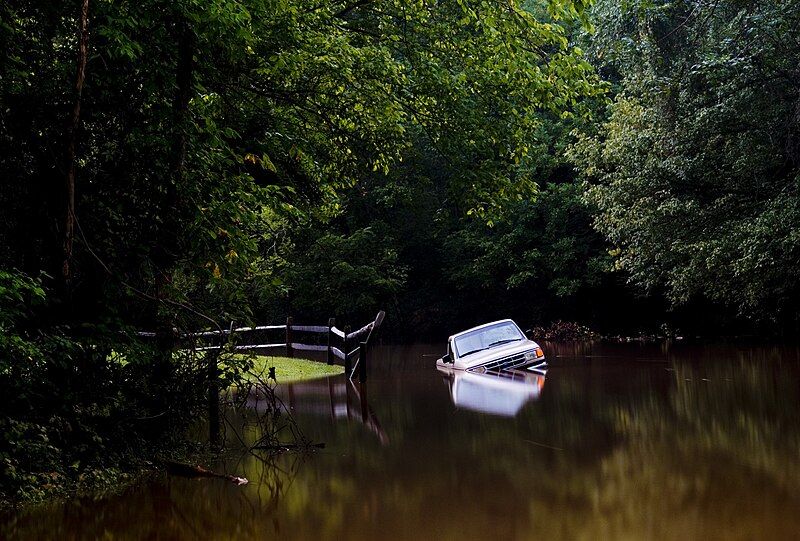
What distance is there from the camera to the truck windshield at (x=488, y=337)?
2380 cm

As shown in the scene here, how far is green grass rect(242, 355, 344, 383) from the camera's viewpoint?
2352 cm

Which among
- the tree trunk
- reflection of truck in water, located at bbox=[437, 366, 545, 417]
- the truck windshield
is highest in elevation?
the tree trunk

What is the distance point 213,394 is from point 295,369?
1389 centimetres

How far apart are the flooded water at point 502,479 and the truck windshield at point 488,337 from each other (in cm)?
692

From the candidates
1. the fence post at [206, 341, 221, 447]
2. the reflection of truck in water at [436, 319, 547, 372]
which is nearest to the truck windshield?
the reflection of truck in water at [436, 319, 547, 372]

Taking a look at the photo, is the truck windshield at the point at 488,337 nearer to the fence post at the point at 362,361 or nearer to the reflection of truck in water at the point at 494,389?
the reflection of truck in water at the point at 494,389

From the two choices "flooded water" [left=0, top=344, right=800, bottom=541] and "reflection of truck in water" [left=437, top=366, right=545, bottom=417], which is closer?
"flooded water" [left=0, top=344, right=800, bottom=541]

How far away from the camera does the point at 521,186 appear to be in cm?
1714

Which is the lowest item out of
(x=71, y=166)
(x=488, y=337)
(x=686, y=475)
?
(x=686, y=475)

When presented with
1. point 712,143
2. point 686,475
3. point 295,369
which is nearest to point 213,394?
point 686,475

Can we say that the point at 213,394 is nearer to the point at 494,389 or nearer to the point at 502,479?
the point at 502,479

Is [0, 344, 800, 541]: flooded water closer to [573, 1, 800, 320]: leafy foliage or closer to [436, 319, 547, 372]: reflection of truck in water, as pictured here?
[436, 319, 547, 372]: reflection of truck in water

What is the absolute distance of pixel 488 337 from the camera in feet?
79.0

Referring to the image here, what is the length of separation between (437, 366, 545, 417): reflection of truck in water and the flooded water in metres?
0.14
